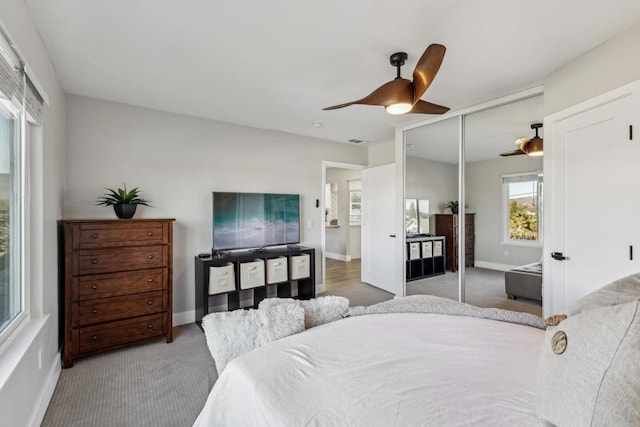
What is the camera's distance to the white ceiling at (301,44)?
1772mm

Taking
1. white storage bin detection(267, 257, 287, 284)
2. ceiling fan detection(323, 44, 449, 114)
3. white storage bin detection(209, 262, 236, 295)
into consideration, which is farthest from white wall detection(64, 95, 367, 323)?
ceiling fan detection(323, 44, 449, 114)

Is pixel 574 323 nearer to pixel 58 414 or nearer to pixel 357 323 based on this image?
pixel 357 323

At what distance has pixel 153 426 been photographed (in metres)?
1.86

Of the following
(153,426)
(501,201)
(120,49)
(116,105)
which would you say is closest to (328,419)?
(153,426)

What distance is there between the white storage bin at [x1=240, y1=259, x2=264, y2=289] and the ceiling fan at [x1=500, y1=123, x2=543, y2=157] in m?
3.02

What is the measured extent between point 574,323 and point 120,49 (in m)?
2.95

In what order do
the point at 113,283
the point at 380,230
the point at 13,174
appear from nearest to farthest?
the point at 13,174
the point at 113,283
the point at 380,230

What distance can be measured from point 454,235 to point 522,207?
0.82 m

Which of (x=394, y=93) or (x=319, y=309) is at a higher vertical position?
(x=394, y=93)

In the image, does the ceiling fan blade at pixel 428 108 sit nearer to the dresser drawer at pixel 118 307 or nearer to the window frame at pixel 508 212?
the window frame at pixel 508 212

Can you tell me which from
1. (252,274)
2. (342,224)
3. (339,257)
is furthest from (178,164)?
(339,257)

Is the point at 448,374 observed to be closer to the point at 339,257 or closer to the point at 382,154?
the point at 382,154

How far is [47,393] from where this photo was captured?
207cm

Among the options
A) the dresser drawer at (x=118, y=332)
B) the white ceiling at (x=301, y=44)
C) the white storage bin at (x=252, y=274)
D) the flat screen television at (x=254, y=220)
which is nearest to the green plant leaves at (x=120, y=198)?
the flat screen television at (x=254, y=220)
